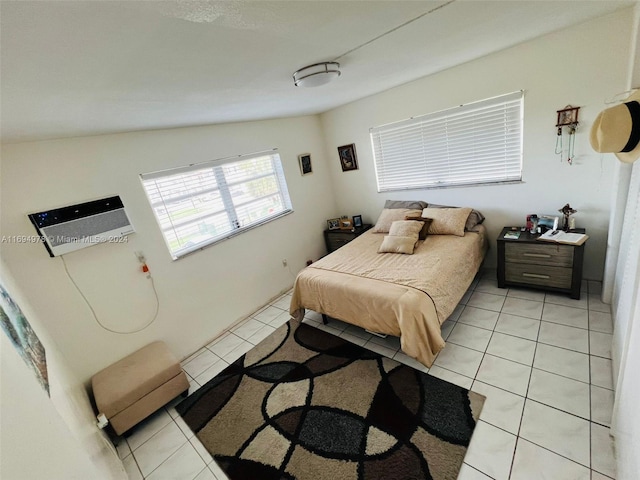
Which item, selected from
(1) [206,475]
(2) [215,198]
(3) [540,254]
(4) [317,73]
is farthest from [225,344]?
(3) [540,254]

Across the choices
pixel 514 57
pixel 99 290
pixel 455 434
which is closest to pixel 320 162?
pixel 514 57

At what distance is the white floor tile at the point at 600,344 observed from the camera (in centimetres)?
187

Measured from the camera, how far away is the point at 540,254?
245 cm

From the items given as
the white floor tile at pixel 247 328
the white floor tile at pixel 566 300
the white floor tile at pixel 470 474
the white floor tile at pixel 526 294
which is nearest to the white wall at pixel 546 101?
the white floor tile at pixel 566 300

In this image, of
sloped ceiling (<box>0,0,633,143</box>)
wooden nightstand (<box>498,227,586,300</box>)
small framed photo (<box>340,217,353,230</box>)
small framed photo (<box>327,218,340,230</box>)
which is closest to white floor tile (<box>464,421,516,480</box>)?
wooden nightstand (<box>498,227,586,300</box>)

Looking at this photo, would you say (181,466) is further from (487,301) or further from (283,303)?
(487,301)

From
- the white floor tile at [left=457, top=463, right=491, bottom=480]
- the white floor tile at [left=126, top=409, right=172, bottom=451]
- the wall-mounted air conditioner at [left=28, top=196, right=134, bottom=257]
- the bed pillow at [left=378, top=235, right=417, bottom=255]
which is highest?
the wall-mounted air conditioner at [left=28, top=196, right=134, bottom=257]

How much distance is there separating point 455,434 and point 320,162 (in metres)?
3.56

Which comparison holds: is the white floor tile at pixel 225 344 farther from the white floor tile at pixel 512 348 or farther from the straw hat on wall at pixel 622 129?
the straw hat on wall at pixel 622 129

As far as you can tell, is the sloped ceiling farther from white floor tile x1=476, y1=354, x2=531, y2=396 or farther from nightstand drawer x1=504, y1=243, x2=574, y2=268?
white floor tile x1=476, y1=354, x2=531, y2=396

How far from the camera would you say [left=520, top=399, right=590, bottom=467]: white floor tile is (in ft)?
4.56

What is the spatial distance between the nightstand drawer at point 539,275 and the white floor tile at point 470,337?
0.77m

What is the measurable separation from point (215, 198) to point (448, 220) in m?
2.65

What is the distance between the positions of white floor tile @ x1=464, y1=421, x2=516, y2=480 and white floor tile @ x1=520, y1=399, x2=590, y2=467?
0.11 m
